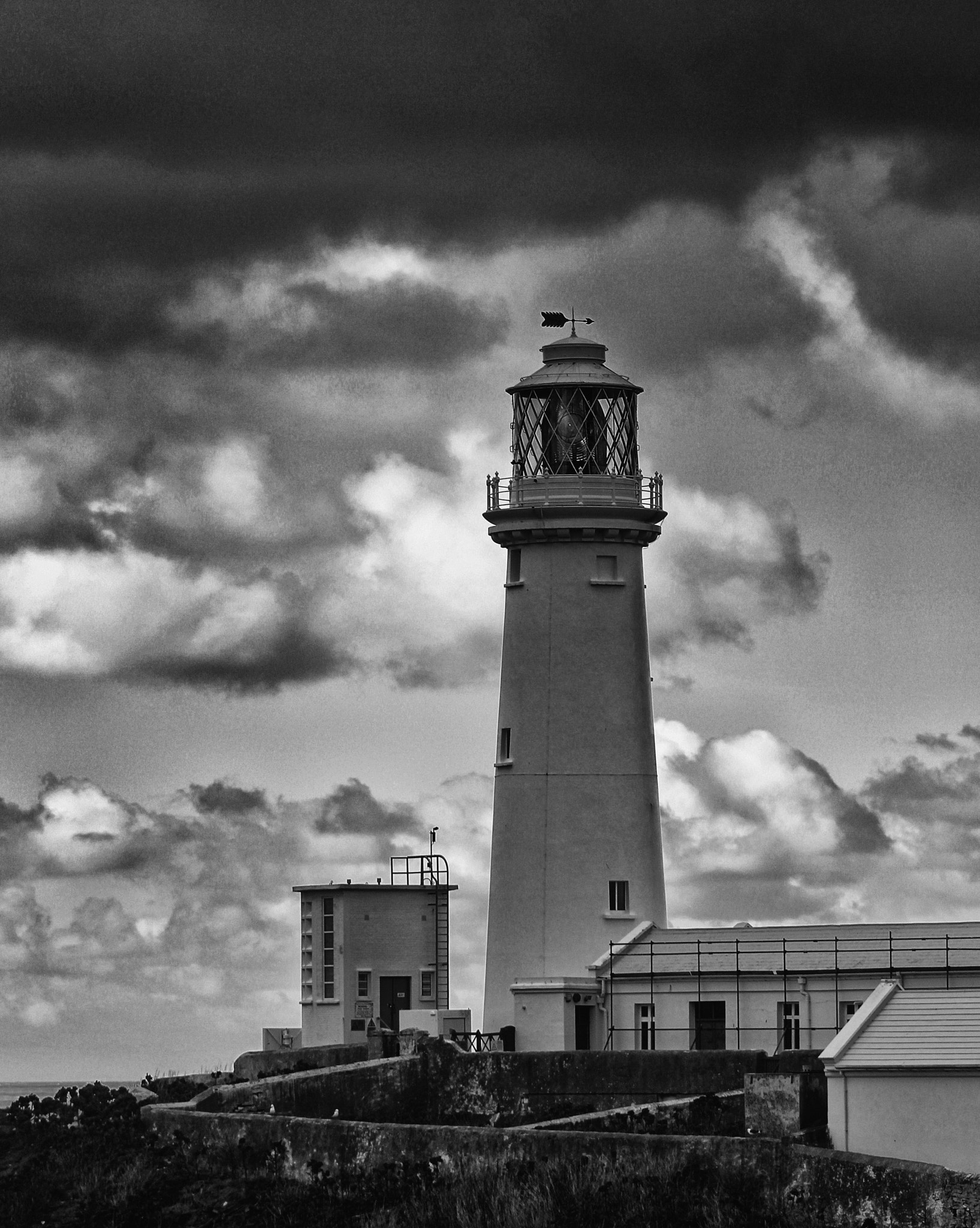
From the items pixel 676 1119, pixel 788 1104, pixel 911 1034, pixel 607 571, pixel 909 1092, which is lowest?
pixel 676 1119

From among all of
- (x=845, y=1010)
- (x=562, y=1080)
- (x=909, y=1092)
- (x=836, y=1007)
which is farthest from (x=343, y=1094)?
(x=909, y=1092)

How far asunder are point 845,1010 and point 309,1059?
385 inches

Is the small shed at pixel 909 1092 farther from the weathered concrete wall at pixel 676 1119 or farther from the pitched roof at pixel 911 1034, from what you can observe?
the weathered concrete wall at pixel 676 1119

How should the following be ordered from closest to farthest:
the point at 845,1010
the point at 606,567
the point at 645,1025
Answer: the point at 845,1010 < the point at 645,1025 < the point at 606,567

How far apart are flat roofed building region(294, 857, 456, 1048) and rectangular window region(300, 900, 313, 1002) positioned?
18 millimetres

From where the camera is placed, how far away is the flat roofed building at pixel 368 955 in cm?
5531

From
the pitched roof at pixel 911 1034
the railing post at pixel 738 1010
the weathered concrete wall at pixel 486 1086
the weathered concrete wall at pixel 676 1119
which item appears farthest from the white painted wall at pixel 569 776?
the pitched roof at pixel 911 1034

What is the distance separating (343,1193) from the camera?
37.0 metres

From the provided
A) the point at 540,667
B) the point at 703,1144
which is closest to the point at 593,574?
the point at 540,667

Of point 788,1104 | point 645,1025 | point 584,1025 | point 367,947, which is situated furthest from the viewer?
point 367,947

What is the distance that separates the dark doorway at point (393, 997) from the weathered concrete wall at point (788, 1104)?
19.6 m

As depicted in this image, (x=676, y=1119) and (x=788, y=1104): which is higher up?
(x=788, y=1104)

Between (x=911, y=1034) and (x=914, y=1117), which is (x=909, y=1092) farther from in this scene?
(x=911, y=1034)

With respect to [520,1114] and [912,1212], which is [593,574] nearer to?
[520,1114]
